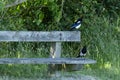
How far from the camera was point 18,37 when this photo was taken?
716cm

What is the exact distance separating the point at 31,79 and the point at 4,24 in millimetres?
2329

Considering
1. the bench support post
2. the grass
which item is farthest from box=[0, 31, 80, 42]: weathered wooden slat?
the grass

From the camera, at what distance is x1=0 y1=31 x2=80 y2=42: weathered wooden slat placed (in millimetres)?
7090

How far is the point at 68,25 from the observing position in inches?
396

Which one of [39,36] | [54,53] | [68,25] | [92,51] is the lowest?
[92,51]

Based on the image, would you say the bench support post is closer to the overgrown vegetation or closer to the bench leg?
the bench leg

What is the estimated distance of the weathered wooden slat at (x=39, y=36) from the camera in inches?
279

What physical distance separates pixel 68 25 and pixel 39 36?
288cm

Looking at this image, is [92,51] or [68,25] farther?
[68,25]

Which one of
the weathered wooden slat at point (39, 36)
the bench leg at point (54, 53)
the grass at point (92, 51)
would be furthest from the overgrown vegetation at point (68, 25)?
the weathered wooden slat at point (39, 36)

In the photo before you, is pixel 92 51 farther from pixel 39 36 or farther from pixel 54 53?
pixel 39 36

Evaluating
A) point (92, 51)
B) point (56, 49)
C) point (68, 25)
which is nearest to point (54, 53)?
point (56, 49)

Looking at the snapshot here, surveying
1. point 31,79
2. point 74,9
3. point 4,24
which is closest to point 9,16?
point 4,24

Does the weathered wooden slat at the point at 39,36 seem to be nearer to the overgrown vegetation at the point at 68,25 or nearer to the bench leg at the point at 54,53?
the bench leg at the point at 54,53
